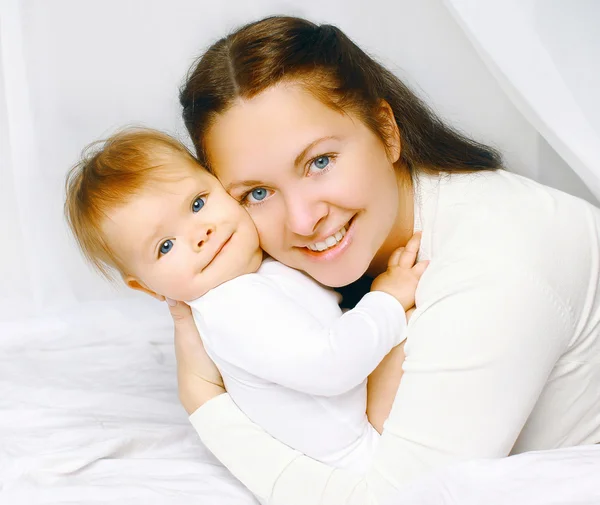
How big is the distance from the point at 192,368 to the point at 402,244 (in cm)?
48

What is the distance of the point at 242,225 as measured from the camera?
1.37 meters

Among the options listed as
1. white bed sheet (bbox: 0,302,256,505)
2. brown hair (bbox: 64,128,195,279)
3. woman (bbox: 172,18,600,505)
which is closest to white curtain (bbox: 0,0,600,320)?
white bed sheet (bbox: 0,302,256,505)

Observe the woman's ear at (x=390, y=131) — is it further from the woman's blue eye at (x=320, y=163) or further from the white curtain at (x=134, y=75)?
the white curtain at (x=134, y=75)

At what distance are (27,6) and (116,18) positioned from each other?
21 centimetres

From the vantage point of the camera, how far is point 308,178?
4.29 feet

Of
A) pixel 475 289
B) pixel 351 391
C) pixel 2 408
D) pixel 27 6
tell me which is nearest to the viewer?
pixel 475 289

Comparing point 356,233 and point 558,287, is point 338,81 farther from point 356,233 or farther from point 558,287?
point 558,287

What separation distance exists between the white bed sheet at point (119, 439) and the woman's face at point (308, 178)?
0.43 meters

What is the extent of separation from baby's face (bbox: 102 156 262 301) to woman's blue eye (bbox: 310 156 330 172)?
161 mm

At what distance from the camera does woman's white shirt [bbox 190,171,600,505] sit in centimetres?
115

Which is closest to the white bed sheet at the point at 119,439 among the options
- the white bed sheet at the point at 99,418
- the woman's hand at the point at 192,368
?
the white bed sheet at the point at 99,418

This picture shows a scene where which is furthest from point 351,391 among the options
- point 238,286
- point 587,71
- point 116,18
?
point 116,18

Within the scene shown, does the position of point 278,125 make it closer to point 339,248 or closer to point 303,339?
point 339,248

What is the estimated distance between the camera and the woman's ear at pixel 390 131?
1402mm
